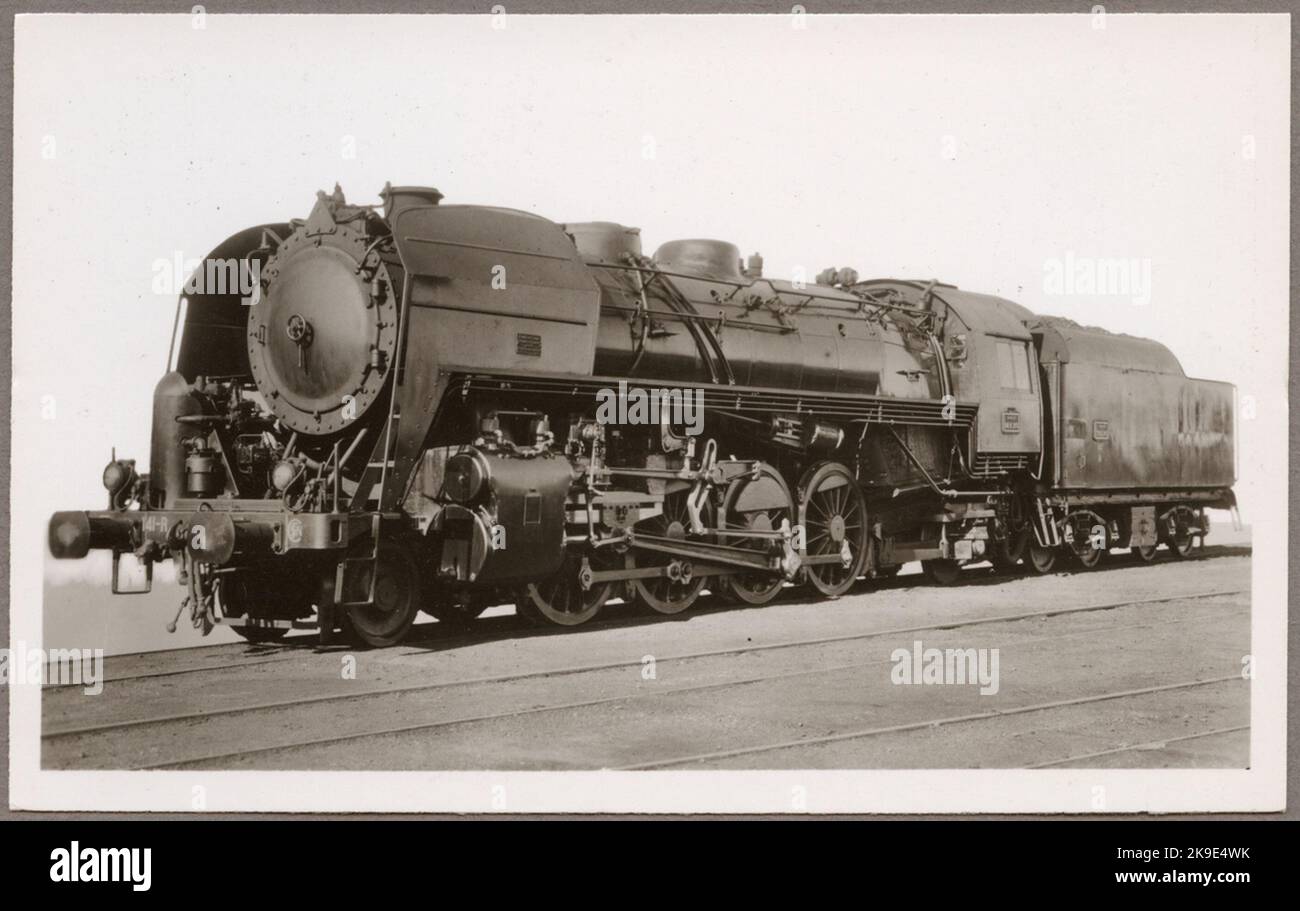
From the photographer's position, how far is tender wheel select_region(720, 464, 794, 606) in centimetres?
1264

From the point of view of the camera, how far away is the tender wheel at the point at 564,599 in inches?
438

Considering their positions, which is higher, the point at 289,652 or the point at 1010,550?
the point at 1010,550

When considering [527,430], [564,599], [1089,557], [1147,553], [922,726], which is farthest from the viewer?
[1147,553]

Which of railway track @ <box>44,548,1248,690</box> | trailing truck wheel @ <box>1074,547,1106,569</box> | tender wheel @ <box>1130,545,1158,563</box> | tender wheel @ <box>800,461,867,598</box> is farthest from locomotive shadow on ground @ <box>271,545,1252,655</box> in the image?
tender wheel @ <box>1130,545,1158,563</box>

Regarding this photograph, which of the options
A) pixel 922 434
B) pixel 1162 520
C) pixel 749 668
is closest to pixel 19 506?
pixel 749 668

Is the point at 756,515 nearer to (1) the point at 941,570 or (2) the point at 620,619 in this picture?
(2) the point at 620,619

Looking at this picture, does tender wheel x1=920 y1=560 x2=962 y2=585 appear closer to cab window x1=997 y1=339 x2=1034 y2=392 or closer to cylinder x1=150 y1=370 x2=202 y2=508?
cab window x1=997 y1=339 x2=1034 y2=392

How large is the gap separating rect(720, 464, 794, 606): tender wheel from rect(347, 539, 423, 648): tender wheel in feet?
11.1

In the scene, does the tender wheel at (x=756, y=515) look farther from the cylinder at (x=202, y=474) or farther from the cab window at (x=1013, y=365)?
the cylinder at (x=202, y=474)

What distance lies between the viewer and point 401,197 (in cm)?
1001

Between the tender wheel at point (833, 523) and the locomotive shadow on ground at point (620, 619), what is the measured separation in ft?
0.84

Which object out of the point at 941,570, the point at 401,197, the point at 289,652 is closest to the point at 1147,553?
the point at 941,570

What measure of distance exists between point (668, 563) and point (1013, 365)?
604 centimetres
